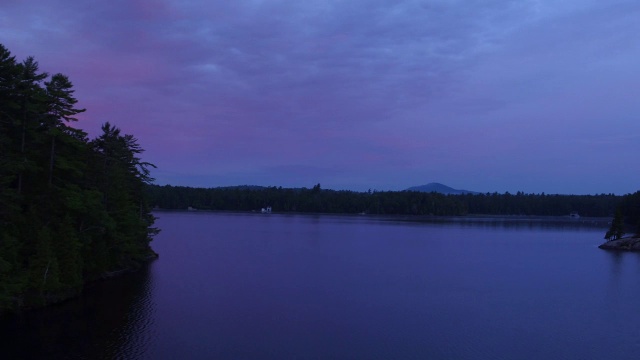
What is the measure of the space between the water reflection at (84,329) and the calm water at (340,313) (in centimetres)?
10

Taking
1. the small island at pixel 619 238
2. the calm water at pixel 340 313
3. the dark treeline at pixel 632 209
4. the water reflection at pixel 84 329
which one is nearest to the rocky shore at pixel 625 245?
the small island at pixel 619 238

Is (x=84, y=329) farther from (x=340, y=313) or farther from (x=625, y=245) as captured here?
(x=625, y=245)

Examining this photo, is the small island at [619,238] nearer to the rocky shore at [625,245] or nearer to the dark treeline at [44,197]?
the rocky shore at [625,245]

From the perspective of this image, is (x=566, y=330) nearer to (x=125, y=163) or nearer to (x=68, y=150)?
(x=68, y=150)

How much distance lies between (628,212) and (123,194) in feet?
456

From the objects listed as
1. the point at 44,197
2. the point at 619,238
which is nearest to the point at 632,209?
the point at 619,238

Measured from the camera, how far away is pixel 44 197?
1415 inches

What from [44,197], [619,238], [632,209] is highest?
[632,209]

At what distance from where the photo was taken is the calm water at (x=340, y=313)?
28375 millimetres

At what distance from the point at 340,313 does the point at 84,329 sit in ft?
54.4

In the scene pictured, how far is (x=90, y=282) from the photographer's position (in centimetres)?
4400

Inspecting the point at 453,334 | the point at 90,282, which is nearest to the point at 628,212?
the point at 453,334

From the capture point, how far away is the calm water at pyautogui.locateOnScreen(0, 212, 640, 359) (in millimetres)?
28375

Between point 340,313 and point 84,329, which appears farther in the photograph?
point 340,313
